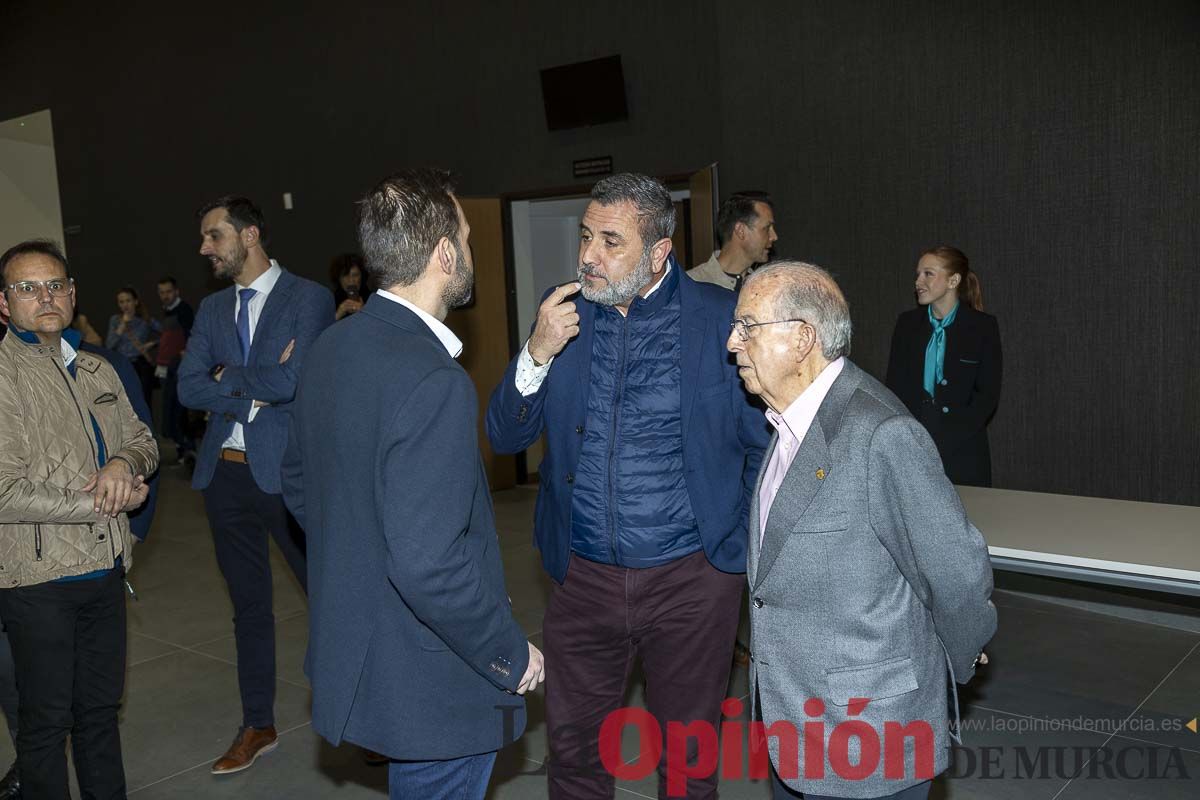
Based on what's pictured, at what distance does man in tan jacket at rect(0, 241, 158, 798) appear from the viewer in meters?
2.71

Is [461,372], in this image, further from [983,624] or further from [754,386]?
[983,624]

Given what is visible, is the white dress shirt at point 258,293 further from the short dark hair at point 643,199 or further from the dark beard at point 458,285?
the dark beard at point 458,285

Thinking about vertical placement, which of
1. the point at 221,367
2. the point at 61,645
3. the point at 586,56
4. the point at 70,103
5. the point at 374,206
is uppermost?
the point at 70,103

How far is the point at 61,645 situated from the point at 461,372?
168cm

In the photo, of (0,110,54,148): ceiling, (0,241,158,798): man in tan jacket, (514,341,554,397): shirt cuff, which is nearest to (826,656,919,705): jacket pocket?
(514,341,554,397): shirt cuff

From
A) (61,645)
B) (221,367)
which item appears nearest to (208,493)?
(221,367)

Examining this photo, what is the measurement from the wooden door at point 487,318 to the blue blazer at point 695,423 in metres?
5.53

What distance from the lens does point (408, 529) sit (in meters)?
1.77

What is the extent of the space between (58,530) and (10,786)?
119 centimetres

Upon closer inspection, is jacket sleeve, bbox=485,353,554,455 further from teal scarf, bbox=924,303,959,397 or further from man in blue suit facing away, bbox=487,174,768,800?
teal scarf, bbox=924,303,959,397

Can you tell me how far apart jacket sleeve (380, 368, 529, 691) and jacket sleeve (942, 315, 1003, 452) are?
3.39 m

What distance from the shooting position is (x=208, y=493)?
3.59 meters

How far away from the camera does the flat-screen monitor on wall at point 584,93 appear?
759 cm

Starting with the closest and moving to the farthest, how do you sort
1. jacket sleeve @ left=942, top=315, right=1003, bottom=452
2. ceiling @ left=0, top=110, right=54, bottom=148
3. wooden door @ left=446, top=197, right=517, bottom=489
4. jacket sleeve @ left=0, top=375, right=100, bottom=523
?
jacket sleeve @ left=0, top=375, right=100, bottom=523
jacket sleeve @ left=942, top=315, right=1003, bottom=452
wooden door @ left=446, top=197, right=517, bottom=489
ceiling @ left=0, top=110, right=54, bottom=148
